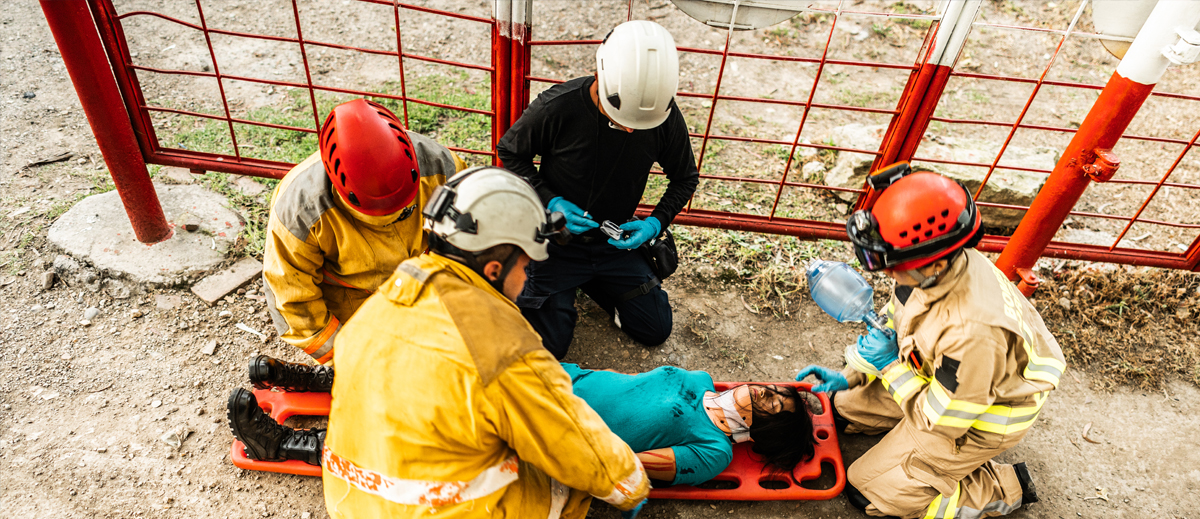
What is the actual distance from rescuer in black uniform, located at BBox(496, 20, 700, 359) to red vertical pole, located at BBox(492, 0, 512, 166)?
39 cm

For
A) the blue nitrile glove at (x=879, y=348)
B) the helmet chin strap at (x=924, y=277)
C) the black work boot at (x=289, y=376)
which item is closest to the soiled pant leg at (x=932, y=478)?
the blue nitrile glove at (x=879, y=348)

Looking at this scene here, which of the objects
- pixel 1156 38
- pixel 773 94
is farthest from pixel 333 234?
pixel 773 94

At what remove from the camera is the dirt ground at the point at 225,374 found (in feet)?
11.3

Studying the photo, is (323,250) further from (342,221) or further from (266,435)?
(266,435)

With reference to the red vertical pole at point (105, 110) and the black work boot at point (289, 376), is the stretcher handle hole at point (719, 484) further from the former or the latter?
the red vertical pole at point (105, 110)

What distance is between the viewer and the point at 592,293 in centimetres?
444

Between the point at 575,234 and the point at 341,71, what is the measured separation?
4218mm

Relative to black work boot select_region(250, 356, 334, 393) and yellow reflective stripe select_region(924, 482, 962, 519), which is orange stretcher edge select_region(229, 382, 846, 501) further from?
yellow reflective stripe select_region(924, 482, 962, 519)

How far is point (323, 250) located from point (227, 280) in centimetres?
169

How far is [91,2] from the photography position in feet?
12.3

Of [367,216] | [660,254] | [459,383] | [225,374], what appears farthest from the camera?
[660,254]

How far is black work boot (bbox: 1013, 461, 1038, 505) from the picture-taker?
3.55m

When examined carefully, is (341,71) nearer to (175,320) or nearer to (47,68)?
(47,68)

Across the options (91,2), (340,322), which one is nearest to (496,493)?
(340,322)
